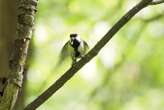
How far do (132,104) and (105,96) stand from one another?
252 mm

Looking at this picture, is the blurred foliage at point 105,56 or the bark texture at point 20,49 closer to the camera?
the bark texture at point 20,49

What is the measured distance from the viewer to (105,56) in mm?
2803

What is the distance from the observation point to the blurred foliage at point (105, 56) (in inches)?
104

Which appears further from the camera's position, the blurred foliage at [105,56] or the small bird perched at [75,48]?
the blurred foliage at [105,56]

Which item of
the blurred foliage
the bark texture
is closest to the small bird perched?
the bark texture

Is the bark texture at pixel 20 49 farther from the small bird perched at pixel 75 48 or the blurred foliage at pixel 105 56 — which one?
the blurred foliage at pixel 105 56

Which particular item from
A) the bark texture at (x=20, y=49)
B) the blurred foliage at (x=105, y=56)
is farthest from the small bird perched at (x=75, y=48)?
the blurred foliage at (x=105, y=56)

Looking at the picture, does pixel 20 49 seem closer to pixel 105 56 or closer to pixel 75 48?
pixel 75 48

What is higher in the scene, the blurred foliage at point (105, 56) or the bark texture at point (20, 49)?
the bark texture at point (20, 49)

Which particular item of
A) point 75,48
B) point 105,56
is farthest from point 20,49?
point 105,56

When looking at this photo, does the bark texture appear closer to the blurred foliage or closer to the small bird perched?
the small bird perched

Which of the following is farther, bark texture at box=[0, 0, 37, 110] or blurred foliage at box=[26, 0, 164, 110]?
blurred foliage at box=[26, 0, 164, 110]

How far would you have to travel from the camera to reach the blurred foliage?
265 centimetres

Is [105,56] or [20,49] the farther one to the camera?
[105,56]
